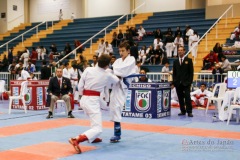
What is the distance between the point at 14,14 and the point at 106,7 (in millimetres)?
7714

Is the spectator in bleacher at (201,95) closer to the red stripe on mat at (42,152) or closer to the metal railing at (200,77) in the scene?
the metal railing at (200,77)

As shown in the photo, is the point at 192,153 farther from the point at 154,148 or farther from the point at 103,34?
the point at 103,34

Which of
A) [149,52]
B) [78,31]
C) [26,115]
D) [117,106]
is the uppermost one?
[78,31]

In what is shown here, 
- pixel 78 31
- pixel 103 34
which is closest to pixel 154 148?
pixel 103 34

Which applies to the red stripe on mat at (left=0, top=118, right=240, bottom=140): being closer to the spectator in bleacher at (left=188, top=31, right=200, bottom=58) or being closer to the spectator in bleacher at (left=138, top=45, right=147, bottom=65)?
the spectator in bleacher at (left=138, top=45, right=147, bottom=65)

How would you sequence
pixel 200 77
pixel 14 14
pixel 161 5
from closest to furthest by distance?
pixel 200 77
pixel 161 5
pixel 14 14

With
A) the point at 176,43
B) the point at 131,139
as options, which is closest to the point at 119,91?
the point at 131,139

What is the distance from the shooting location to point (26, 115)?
10.8 m

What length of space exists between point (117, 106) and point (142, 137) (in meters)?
0.95

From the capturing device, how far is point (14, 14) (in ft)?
99.2

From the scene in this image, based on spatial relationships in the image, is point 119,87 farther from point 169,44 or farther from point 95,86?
point 169,44

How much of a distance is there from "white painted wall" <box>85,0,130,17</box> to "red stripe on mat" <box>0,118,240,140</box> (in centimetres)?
1937

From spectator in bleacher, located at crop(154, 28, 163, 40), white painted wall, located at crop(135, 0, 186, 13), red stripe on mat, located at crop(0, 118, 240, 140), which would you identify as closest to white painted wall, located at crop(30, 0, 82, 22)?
white painted wall, located at crop(135, 0, 186, 13)

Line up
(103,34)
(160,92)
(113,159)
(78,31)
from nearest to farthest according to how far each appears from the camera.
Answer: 1. (113,159)
2. (160,92)
3. (103,34)
4. (78,31)
